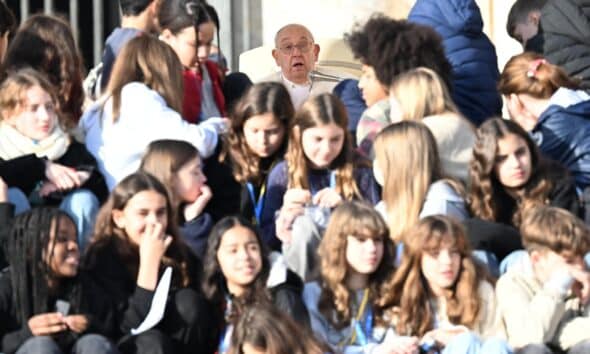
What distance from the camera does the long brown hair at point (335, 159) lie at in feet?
38.9

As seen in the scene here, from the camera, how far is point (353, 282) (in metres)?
11.2

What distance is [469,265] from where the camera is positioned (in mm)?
11156

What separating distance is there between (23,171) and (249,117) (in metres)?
1.12

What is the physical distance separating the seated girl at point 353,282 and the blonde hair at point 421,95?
44.0 inches

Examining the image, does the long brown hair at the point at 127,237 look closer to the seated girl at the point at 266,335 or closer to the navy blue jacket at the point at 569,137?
the seated girl at the point at 266,335

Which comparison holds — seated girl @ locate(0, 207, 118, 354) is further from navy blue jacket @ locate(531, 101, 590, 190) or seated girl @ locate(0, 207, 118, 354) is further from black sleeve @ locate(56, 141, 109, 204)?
navy blue jacket @ locate(531, 101, 590, 190)

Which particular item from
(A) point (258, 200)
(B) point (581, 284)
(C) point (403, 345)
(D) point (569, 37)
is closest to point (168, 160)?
(A) point (258, 200)

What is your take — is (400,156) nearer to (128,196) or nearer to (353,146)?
(353,146)

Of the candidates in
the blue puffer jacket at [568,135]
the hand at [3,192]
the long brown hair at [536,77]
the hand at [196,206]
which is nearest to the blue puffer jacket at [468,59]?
the long brown hair at [536,77]

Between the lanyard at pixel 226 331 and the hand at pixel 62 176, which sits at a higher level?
the hand at pixel 62 176

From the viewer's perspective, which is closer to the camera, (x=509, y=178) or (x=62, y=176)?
(x=62, y=176)

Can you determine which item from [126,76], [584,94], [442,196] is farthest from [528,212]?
[126,76]

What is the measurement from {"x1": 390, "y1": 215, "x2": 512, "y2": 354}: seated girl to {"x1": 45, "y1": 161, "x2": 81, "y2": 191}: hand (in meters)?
1.59

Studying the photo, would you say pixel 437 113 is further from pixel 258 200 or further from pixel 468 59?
pixel 468 59
